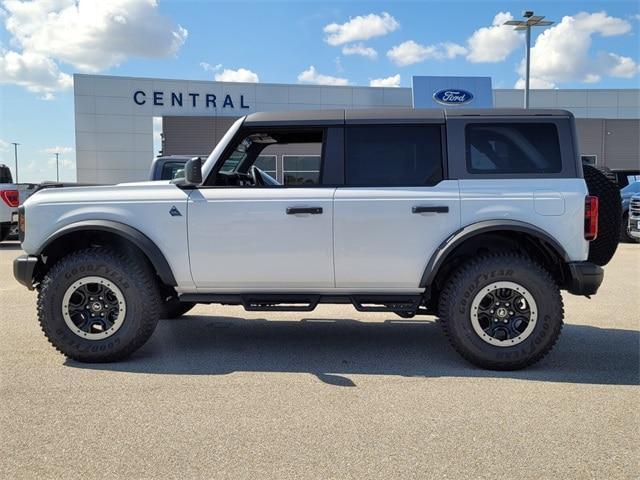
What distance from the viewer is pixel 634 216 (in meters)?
12.7

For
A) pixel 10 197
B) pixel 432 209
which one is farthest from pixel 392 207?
pixel 10 197

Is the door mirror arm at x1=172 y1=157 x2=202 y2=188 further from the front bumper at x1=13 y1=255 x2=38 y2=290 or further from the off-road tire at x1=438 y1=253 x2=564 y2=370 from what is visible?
the off-road tire at x1=438 y1=253 x2=564 y2=370

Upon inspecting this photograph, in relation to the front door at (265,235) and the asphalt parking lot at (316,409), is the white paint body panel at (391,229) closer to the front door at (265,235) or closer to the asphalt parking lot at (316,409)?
the front door at (265,235)

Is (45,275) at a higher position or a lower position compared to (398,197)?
lower

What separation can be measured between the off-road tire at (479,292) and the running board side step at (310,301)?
32cm

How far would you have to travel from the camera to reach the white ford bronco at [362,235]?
4516mm

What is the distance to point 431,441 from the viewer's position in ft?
10.7

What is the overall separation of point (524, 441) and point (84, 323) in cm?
348

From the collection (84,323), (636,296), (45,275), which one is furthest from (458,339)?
(636,296)

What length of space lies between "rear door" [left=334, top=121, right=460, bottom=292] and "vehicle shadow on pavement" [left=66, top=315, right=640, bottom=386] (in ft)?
2.26

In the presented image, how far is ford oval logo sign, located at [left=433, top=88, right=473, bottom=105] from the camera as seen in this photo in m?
25.5

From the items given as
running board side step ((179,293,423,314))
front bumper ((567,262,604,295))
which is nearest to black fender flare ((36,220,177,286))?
running board side step ((179,293,423,314))

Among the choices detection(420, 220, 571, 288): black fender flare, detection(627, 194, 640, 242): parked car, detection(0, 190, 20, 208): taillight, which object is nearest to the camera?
detection(420, 220, 571, 288): black fender flare

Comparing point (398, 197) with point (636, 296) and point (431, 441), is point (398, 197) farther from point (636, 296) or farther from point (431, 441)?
point (636, 296)
